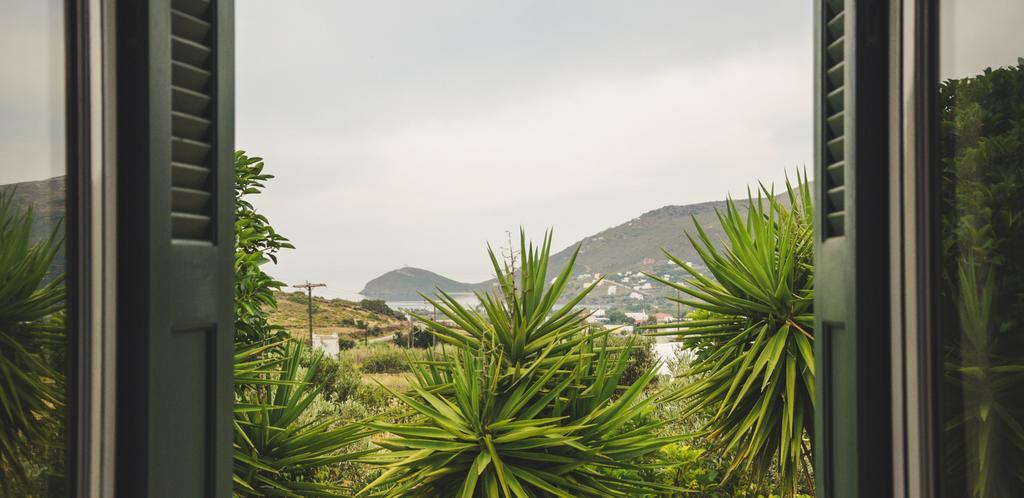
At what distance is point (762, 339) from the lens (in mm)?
2404

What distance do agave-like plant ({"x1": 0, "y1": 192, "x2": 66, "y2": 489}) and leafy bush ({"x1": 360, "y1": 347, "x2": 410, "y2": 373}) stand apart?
3.53 meters

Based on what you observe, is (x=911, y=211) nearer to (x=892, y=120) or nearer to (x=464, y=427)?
(x=892, y=120)

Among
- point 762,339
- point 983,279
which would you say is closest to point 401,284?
point 762,339

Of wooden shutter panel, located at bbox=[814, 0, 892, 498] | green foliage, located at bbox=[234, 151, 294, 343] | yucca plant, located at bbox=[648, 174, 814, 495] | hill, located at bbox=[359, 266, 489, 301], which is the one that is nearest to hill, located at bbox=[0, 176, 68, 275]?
wooden shutter panel, located at bbox=[814, 0, 892, 498]

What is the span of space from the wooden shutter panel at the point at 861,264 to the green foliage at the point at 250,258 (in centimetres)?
207

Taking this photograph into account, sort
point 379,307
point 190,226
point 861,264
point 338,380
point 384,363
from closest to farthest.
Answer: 1. point 861,264
2. point 190,226
3. point 338,380
4. point 384,363
5. point 379,307

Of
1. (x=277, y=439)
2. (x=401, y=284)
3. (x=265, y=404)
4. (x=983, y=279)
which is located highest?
(x=983, y=279)

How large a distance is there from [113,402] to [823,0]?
60.0 inches

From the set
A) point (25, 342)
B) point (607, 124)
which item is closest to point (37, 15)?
point (25, 342)

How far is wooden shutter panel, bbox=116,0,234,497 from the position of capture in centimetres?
113

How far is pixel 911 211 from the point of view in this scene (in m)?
1.08

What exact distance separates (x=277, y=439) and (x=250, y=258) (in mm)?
694

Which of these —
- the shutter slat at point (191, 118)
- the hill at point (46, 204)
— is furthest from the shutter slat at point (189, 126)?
the hill at point (46, 204)

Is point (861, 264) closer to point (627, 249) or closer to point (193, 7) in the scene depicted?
point (193, 7)
